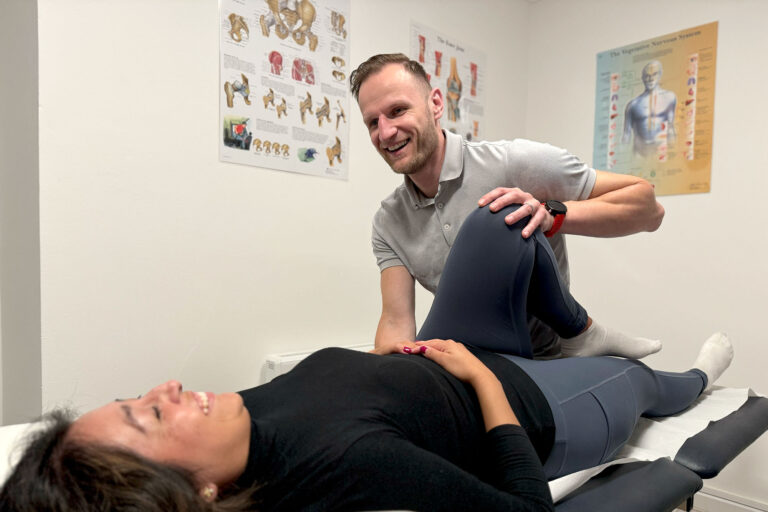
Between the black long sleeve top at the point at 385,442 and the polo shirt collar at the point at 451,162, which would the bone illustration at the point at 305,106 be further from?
the black long sleeve top at the point at 385,442

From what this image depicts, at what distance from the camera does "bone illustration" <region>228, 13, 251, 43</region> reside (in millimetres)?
1879

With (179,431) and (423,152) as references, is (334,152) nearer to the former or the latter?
(423,152)

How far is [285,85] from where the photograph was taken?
6.70 ft

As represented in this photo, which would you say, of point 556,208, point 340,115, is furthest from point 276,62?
point 556,208

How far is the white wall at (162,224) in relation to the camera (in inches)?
60.3

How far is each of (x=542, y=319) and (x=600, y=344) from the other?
0.59ft

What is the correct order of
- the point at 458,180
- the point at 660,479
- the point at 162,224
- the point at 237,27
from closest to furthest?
the point at 660,479 → the point at 458,180 → the point at 162,224 → the point at 237,27

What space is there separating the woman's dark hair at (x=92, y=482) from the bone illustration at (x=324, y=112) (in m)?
1.64

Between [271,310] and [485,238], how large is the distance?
1085 mm

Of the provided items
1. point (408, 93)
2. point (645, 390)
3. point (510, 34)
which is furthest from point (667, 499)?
point (510, 34)

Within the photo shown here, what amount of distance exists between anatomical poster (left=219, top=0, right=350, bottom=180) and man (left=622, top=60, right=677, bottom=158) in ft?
4.57

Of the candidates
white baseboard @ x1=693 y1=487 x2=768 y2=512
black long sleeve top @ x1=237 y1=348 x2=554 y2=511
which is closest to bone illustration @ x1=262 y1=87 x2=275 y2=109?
black long sleeve top @ x1=237 y1=348 x2=554 y2=511

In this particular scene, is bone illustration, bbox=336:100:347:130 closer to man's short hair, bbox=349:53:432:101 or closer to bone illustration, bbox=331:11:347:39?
bone illustration, bbox=331:11:347:39

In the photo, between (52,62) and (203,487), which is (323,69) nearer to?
(52,62)
